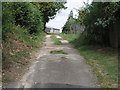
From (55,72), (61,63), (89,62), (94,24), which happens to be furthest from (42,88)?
(94,24)

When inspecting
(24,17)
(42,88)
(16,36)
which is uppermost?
(24,17)

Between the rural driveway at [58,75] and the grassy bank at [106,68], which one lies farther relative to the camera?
the grassy bank at [106,68]

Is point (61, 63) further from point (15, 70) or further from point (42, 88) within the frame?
point (42, 88)

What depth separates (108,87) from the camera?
→ 17.6ft

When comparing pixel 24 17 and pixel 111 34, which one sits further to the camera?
pixel 24 17

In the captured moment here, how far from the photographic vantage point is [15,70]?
6699 millimetres

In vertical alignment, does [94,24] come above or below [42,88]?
above

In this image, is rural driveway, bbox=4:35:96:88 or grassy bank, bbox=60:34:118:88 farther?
grassy bank, bbox=60:34:118:88

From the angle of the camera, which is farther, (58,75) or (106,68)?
(106,68)

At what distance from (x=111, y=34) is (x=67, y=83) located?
678cm

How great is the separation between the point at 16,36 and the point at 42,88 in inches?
259

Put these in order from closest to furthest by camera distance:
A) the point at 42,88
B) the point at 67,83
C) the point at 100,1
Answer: the point at 42,88 → the point at 67,83 → the point at 100,1

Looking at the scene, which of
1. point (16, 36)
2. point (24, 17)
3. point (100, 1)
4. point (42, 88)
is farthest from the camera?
point (24, 17)

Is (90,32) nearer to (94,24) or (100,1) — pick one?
(94,24)
